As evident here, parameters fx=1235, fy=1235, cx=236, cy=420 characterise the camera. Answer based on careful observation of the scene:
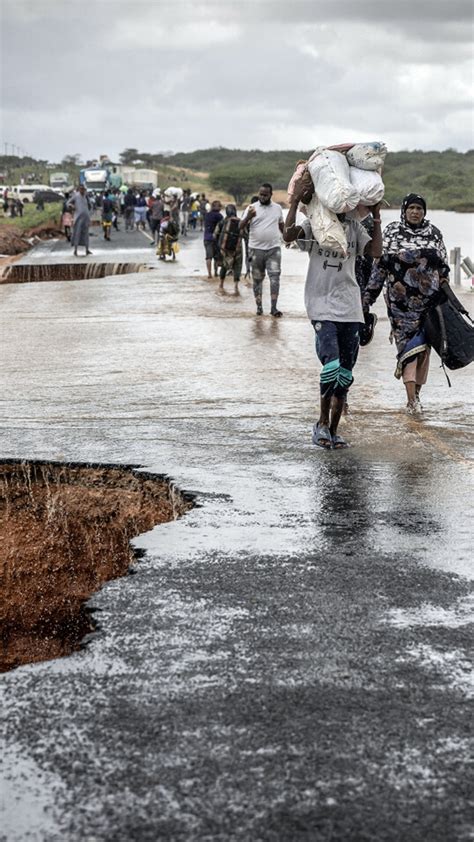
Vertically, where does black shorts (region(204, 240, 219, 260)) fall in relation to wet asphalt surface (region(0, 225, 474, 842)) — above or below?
above

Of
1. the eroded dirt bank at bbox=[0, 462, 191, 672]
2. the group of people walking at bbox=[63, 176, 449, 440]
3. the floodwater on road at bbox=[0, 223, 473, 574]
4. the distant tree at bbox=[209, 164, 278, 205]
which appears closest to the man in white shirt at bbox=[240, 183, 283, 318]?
the floodwater on road at bbox=[0, 223, 473, 574]

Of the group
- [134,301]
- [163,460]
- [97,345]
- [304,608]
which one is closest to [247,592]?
[304,608]

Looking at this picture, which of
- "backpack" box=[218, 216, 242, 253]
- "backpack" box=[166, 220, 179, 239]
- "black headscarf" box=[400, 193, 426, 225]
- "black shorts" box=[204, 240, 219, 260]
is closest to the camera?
"black headscarf" box=[400, 193, 426, 225]

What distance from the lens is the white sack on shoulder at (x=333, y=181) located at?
25.0 feet

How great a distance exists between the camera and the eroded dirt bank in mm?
5984

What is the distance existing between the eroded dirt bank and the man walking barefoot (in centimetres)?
143

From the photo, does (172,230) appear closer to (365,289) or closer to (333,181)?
(365,289)

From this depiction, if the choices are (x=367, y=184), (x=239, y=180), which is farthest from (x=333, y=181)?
(x=239, y=180)

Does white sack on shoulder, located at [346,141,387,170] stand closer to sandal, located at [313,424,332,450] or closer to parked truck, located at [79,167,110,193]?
sandal, located at [313,424,332,450]

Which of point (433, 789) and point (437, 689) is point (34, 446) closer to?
point (437, 689)

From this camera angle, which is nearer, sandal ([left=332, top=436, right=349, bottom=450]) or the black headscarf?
sandal ([left=332, top=436, right=349, bottom=450])

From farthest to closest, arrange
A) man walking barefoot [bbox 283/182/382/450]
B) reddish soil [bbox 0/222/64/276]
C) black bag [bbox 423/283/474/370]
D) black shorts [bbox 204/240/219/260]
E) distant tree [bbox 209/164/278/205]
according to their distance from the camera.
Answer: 1. distant tree [bbox 209/164/278/205]
2. reddish soil [bbox 0/222/64/276]
3. black shorts [bbox 204/240/219/260]
4. black bag [bbox 423/283/474/370]
5. man walking barefoot [bbox 283/182/382/450]

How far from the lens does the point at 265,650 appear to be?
438 centimetres

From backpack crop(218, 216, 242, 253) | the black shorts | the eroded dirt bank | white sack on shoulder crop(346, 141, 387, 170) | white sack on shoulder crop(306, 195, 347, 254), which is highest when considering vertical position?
white sack on shoulder crop(346, 141, 387, 170)
